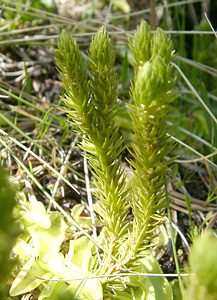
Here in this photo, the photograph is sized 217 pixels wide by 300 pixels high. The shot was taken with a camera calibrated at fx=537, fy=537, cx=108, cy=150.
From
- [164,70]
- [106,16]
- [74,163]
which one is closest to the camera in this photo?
[164,70]

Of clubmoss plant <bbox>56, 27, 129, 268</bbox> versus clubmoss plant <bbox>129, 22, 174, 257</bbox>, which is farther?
clubmoss plant <bbox>56, 27, 129, 268</bbox>

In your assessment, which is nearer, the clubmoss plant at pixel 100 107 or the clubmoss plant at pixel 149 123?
the clubmoss plant at pixel 149 123

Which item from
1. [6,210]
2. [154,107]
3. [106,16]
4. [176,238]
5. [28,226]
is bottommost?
[176,238]

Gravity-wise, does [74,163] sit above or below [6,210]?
below

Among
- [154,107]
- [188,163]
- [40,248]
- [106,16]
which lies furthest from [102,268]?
[106,16]

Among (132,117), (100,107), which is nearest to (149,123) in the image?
(132,117)

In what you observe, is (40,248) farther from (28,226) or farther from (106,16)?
(106,16)

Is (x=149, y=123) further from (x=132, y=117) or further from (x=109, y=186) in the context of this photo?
(x=109, y=186)

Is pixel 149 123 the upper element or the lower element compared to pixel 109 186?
upper
